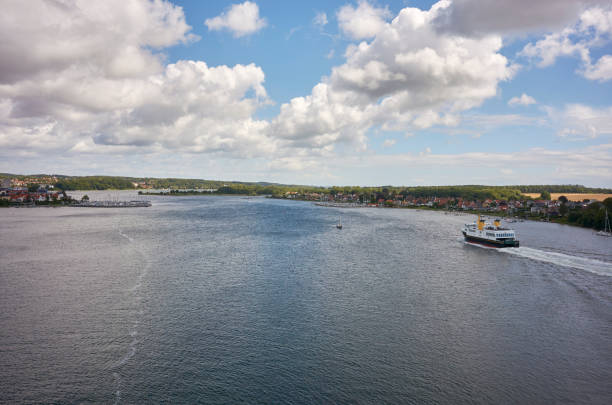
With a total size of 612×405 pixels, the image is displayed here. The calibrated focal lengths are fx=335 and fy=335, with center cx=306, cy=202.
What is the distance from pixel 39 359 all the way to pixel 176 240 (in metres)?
54.6

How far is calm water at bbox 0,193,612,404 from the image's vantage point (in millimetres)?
23172

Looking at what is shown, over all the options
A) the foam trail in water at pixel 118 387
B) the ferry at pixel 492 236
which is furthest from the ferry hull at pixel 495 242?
the foam trail in water at pixel 118 387

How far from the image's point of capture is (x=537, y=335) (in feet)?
102

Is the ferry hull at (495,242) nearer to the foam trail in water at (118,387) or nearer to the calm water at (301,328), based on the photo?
the calm water at (301,328)

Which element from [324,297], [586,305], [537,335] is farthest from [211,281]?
[586,305]

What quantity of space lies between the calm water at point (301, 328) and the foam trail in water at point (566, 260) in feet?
1.26

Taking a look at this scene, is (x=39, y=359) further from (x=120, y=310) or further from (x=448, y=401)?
(x=448, y=401)

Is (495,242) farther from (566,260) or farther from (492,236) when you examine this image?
(566,260)

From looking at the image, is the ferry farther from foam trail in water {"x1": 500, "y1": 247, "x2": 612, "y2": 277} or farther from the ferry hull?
foam trail in water {"x1": 500, "y1": 247, "x2": 612, "y2": 277}

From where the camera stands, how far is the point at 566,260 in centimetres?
6069

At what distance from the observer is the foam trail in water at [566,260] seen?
54.6m

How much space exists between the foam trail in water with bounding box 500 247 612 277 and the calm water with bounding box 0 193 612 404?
0.39 meters

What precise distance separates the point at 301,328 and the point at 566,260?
5554cm

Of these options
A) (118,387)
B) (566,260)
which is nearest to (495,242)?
(566,260)
